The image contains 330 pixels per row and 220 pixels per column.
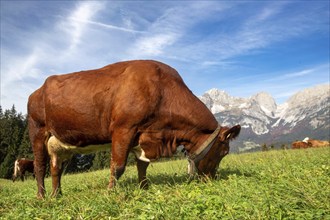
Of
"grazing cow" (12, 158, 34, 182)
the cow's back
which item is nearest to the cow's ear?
the cow's back

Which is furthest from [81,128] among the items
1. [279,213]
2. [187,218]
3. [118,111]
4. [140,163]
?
[279,213]

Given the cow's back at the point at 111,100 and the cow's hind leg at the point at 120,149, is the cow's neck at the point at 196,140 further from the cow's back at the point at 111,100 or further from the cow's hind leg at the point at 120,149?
the cow's hind leg at the point at 120,149

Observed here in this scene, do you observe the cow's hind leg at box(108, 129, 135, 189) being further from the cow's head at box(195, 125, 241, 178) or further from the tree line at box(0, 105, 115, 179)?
the tree line at box(0, 105, 115, 179)

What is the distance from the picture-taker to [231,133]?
27.7 feet

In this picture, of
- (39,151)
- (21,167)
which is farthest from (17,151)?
(39,151)

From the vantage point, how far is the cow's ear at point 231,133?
27.4 feet

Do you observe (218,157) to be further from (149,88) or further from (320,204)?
(320,204)

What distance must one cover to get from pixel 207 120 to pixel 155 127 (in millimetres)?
1439

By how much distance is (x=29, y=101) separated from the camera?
952cm

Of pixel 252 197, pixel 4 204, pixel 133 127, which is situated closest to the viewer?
pixel 252 197

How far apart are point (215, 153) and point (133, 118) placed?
7.81 ft

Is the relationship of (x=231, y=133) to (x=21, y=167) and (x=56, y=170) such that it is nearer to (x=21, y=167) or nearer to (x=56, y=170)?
(x=56, y=170)

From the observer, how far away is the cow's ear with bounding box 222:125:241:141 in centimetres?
834

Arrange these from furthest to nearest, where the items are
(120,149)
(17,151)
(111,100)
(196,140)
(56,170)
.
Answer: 1. (17,151)
2. (56,170)
3. (196,140)
4. (111,100)
5. (120,149)
